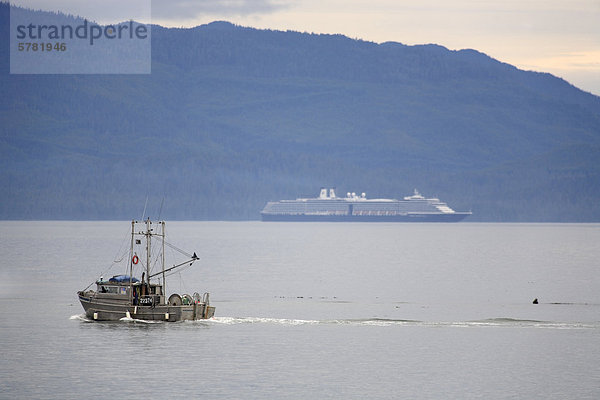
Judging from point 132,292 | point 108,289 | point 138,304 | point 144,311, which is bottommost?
point 144,311

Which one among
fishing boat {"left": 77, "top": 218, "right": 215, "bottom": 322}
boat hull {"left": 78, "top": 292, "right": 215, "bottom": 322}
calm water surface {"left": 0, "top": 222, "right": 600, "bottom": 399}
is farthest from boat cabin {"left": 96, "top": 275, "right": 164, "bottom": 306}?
calm water surface {"left": 0, "top": 222, "right": 600, "bottom": 399}

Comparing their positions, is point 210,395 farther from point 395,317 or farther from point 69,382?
point 395,317

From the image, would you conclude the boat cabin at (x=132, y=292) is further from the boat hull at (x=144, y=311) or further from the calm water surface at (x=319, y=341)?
the calm water surface at (x=319, y=341)

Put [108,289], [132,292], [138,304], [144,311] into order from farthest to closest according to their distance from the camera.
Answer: [108,289] < [132,292] < [138,304] < [144,311]

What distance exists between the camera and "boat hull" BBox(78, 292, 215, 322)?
65.1m

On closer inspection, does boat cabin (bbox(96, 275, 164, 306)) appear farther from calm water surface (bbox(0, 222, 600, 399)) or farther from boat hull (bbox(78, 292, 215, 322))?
calm water surface (bbox(0, 222, 600, 399))

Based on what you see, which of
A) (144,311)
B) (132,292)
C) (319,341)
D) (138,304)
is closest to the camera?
(319,341)

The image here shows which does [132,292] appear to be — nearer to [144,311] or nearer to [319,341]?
[144,311]

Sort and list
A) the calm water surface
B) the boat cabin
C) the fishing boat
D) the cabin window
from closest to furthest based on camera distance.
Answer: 1. the calm water surface
2. the fishing boat
3. the boat cabin
4. the cabin window

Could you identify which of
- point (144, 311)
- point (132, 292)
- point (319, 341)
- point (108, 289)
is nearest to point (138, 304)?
point (144, 311)

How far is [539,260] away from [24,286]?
78.3m

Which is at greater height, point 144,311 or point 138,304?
point 138,304

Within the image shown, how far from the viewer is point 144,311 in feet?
213

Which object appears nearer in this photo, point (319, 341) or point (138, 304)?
point (319, 341)
